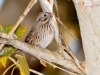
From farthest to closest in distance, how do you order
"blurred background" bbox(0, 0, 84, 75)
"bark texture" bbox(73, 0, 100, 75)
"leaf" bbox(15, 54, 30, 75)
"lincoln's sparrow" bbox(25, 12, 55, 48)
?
"blurred background" bbox(0, 0, 84, 75)
"lincoln's sparrow" bbox(25, 12, 55, 48)
"leaf" bbox(15, 54, 30, 75)
"bark texture" bbox(73, 0, 100, 75)

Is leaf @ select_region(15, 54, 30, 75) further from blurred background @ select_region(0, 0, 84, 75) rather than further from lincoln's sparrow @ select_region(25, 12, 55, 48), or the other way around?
blurred background @ select_region(0, 0, 84, 75)

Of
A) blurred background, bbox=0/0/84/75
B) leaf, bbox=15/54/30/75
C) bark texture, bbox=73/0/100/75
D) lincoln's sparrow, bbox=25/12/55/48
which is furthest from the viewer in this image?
blurred background, bbox=0/0/84/75

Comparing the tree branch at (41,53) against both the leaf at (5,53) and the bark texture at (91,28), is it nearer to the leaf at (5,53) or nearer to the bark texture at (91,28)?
the bark texture at (91,28)

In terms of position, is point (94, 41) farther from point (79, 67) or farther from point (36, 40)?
point (36, 40)

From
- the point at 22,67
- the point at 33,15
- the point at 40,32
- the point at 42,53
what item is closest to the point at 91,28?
the point at 42,53

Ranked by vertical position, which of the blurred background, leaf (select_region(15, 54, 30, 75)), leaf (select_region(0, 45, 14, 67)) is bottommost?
the blurred background

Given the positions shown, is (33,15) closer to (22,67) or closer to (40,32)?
(40,32)

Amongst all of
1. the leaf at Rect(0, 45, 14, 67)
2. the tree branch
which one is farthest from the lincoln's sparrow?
the tree branch

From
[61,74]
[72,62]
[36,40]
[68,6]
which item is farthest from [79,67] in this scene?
[61,74]

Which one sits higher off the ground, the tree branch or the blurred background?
the tree branch

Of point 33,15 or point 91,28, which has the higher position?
point 91,28

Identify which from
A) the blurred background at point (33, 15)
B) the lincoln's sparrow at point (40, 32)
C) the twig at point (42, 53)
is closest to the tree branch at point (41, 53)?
the twig at point (42, 53)

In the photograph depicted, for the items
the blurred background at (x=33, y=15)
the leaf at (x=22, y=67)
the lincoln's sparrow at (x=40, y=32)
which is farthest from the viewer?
the blurred background at (x=33, y=15)
